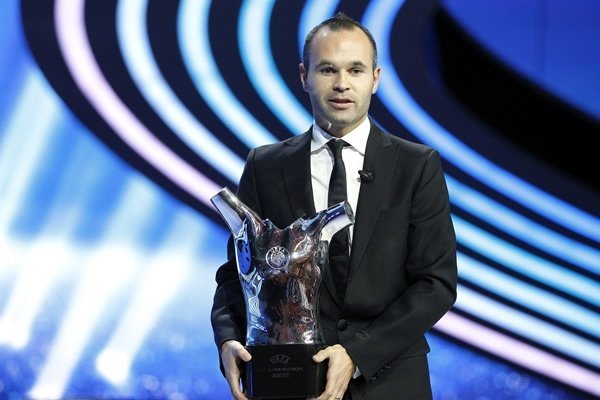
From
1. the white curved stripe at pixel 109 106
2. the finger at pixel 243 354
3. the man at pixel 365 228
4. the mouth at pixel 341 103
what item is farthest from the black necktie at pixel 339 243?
the white curved stripe at pixel 109 106

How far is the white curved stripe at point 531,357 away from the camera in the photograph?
12.9 feet

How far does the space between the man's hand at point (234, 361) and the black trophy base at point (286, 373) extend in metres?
0.03

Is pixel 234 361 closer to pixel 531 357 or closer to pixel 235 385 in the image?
pixel 235 385

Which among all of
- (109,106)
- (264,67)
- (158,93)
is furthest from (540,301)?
(109,106)

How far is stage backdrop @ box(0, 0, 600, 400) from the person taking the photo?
3.90m

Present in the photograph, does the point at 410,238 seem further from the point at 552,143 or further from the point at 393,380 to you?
the point at 552,143

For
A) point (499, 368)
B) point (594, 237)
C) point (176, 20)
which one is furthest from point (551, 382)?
point (176, 20)

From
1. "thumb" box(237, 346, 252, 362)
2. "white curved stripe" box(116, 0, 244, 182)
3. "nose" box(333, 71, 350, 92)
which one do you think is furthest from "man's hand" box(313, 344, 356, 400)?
"white curved stripe" box(116, 0, 244, 182)

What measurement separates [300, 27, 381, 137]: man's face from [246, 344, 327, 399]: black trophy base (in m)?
0.52

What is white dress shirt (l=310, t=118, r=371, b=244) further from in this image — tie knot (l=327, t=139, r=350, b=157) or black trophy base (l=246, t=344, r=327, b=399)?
black trophy base (l=246, t=344, r=327, b=399)

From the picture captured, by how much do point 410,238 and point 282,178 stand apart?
0.30 meters

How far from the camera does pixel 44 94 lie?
4109 millimetres

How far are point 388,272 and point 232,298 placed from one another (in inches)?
13.2

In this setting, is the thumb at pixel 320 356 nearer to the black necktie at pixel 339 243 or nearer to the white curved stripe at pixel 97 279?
the black necktie at pixel 339 243
